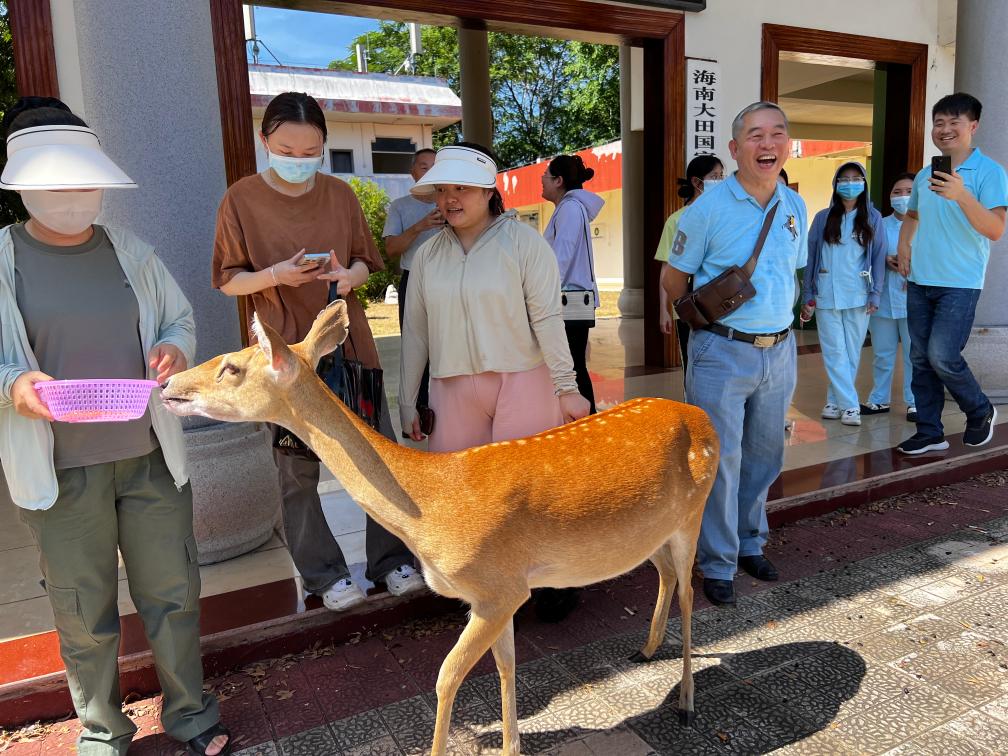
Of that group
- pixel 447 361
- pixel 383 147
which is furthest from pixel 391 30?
pixel 447 361

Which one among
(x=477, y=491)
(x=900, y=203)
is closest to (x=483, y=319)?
(x=477, y=491)

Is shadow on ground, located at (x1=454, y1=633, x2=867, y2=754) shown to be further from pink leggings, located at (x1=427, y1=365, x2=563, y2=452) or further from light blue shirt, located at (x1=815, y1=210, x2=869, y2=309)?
light blue shirt, located at (x1=815, y1=210, x2=869, y2=309)

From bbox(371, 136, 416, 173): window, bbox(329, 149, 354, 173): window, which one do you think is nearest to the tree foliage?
bbox(371, 136, 416, 173): window

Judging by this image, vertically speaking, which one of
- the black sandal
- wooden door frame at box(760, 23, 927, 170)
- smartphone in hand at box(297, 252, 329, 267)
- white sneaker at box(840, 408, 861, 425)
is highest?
wooden door frame at box(760, 23, 927, 170)

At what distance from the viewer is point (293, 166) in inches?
114

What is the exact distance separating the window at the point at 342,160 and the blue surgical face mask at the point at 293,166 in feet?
78.5

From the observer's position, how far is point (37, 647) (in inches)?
122

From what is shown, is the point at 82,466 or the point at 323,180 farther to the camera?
the point at 323,180

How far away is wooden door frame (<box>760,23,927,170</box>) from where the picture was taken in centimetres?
812

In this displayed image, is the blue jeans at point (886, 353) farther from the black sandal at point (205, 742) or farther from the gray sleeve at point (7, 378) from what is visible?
the gray sleeve at point (7, 378)

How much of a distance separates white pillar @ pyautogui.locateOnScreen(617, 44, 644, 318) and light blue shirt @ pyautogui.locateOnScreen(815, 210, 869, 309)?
19.3ft

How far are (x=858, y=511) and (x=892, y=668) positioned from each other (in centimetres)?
194

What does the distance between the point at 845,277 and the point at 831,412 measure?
120cm

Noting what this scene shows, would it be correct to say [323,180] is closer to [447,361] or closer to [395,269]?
[447,361]
